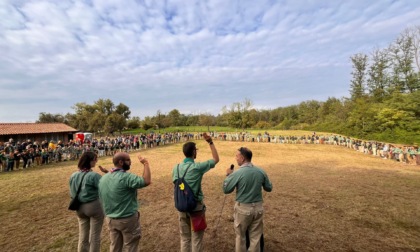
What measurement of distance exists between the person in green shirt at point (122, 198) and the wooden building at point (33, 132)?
32.7 m

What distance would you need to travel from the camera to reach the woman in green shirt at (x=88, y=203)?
3447 millimetres

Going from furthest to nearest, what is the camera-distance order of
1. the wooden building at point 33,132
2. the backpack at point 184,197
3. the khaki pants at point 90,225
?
the wooden building at point 33,132 → the khaki pants at point 90,225 → the backpack at point 184,197

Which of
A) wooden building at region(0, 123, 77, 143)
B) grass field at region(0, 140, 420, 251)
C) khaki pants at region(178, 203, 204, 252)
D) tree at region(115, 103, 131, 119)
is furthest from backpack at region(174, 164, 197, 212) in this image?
tree at region(115, 103, 131, 119)

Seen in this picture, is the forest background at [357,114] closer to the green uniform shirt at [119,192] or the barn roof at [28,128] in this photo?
the barn roof at [28,128]

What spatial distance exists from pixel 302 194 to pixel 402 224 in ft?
9.61

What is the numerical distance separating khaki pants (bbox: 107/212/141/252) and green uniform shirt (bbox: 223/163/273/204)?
1.41 m

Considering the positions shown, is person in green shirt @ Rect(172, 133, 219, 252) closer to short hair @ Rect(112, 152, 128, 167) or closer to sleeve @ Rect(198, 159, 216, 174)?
sleeve @ Rect(198, 159, 216, 174)

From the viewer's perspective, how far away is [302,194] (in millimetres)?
8164

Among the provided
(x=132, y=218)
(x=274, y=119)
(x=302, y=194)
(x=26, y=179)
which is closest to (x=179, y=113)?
(x=274, y=119)

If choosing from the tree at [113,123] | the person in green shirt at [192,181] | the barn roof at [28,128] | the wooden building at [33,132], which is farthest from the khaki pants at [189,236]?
the tree at [113,123]

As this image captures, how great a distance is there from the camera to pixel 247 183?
3309mm

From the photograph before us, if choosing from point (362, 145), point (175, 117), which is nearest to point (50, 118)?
point (175, 117)

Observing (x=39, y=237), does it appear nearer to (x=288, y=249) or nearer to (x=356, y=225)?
(x=288, y=249)

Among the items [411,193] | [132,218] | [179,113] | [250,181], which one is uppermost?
[179,113]
